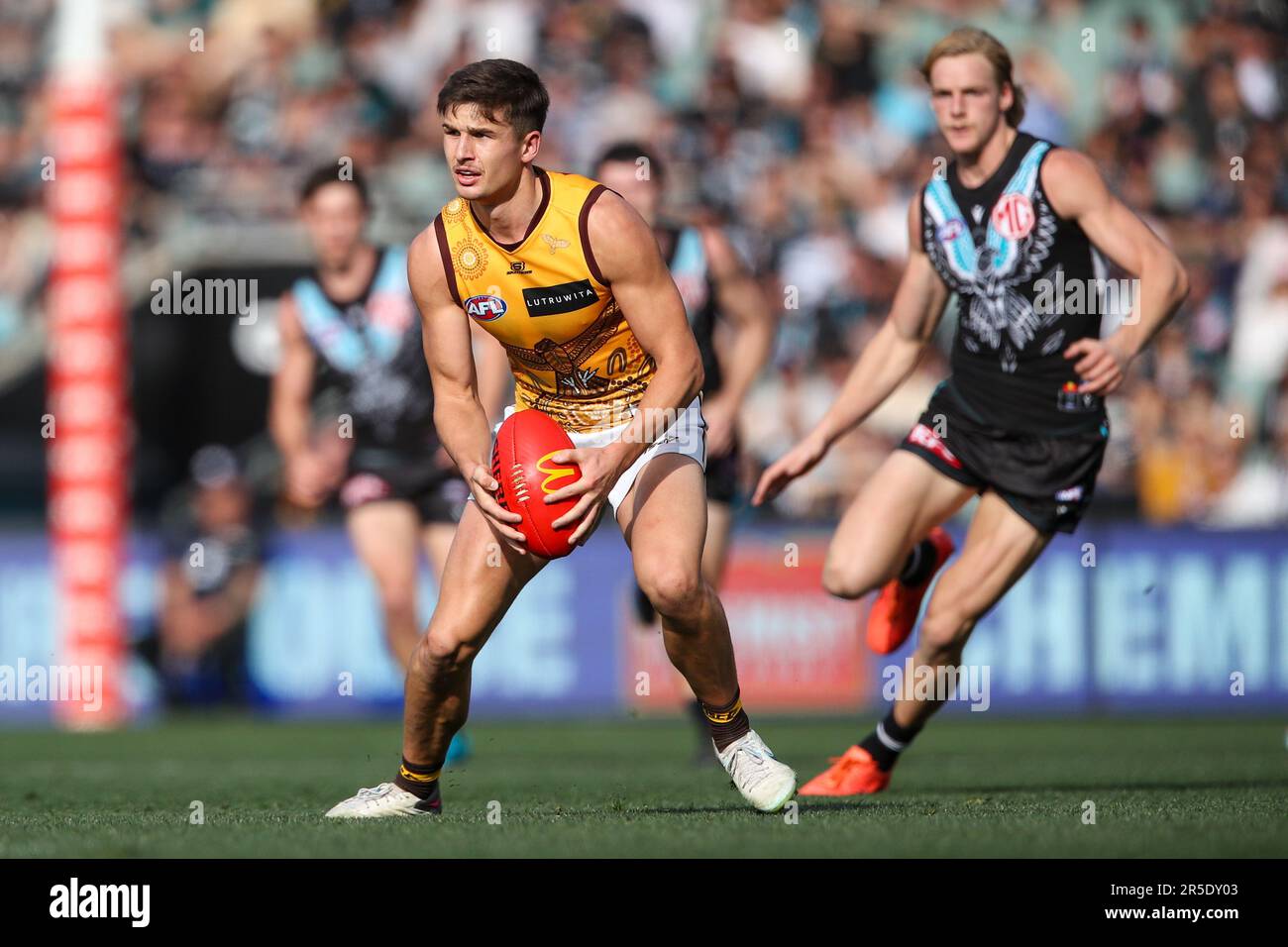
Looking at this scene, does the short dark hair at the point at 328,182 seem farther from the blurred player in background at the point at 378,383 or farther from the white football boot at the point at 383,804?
the white football boot at the point at 383,804

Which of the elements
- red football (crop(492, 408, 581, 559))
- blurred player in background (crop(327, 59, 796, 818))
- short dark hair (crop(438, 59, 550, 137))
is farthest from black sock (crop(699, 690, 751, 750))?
short dark hair (crop(438, 59, 550, 137))

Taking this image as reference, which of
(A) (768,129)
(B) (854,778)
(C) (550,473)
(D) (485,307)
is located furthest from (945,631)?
(A) (768,129)

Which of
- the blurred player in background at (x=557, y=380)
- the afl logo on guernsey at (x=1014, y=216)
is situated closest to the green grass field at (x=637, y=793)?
the blurred player in background at (x=557, y=380)

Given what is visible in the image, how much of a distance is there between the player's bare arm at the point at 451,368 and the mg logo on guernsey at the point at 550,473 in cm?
17

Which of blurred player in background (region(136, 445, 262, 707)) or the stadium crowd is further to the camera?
the stadium crowd

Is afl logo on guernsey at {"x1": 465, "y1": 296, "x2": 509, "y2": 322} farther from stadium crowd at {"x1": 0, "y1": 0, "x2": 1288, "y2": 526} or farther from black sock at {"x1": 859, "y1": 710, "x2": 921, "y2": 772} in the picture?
stadium crowd at {"x1": 0, "y1": 0, "x2": 1288, "y2": 526}

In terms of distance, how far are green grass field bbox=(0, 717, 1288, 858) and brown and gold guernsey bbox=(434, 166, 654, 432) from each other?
141 centimetres

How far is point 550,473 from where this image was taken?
238 inches

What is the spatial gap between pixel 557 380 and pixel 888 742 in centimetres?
211

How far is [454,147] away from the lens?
19.6 feet

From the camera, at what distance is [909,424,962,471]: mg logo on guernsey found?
7.57 meters

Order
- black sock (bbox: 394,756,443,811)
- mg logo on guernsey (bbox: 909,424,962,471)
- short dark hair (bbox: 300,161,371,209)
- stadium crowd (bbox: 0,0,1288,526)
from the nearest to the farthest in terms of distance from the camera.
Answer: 1. black sock (bbox: 394,756,443,811)
2. mg logo on guernsey (bbox: 909,424,962,471)
3. short dark hair (bbox: 300,161,371,209)
4. stadium crowd (bbox: 0,0,1288,526)
